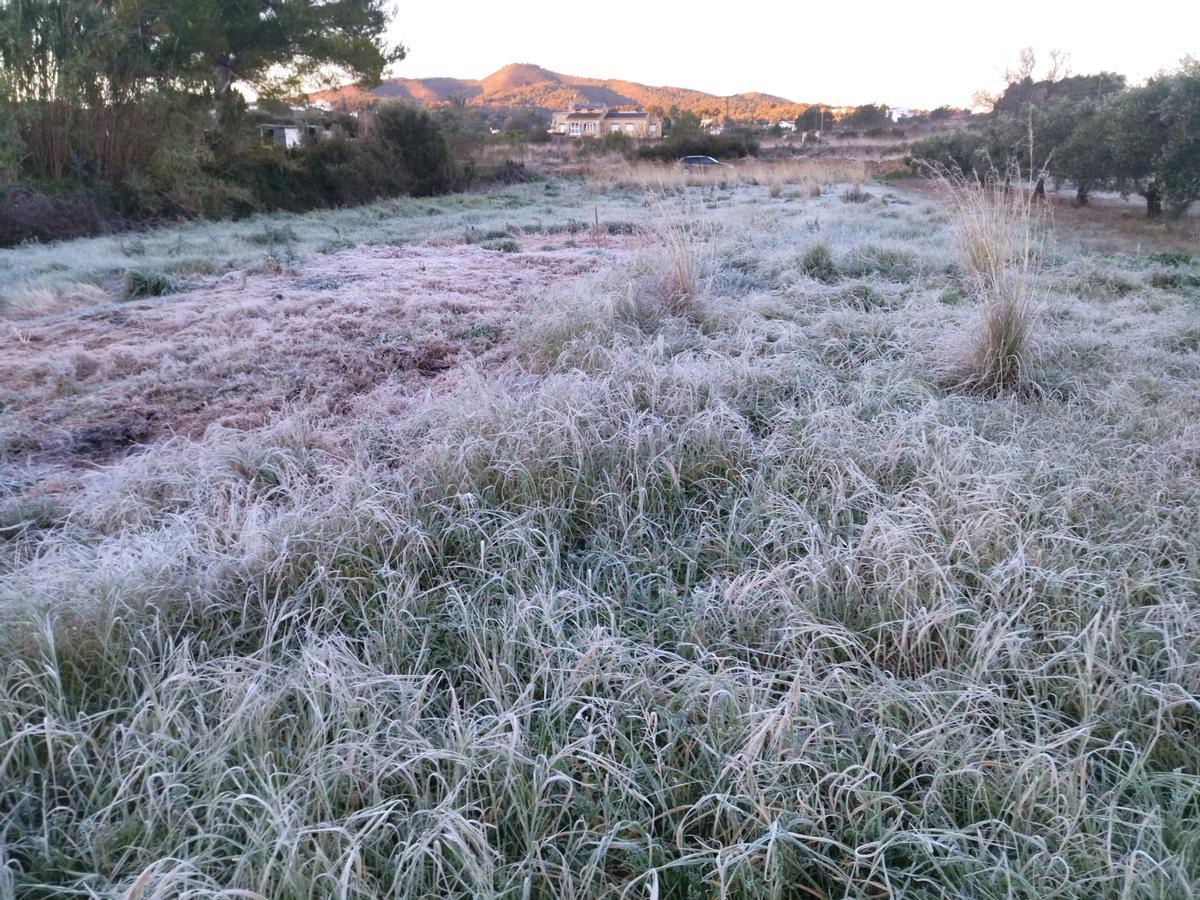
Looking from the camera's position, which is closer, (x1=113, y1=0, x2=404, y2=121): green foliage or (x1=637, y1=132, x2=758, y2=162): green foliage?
(x1=113, y1=0, x2=404, y2=121): green foliage

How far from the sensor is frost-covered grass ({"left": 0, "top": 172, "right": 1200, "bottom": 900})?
4.39 feet

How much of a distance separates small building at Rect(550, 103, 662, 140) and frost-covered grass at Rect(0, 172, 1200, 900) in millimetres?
37131

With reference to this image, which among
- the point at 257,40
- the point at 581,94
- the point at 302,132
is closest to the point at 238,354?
the point at 257,40

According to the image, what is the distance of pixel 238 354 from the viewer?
14.6ft

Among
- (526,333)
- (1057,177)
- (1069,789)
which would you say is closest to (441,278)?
(526,333)

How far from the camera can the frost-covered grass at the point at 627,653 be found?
1339 mm

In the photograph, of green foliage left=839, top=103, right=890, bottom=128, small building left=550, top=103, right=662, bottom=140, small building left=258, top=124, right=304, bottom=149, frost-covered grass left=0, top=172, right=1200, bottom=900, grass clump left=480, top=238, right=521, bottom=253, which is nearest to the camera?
frost-covered grass left=0, top=172, right=1200, bottom=900

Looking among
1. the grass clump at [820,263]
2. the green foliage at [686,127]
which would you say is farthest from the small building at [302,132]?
the green foliage at [686,127]

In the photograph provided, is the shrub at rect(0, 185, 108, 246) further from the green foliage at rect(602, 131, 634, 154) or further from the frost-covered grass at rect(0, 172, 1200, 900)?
the green foliage at rect(602, 131, 634, 154)

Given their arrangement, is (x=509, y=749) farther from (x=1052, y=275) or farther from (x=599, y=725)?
(x=1052, y=275)

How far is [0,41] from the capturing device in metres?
10.7

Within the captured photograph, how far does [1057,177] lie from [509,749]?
13.2 meters

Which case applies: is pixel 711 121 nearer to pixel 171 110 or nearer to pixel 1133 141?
pixel 171 110

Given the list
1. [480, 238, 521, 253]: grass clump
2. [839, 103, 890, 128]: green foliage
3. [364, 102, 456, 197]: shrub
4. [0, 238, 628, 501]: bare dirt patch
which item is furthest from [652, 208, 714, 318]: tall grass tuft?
[839, 103, 890, 128]: green foliage
